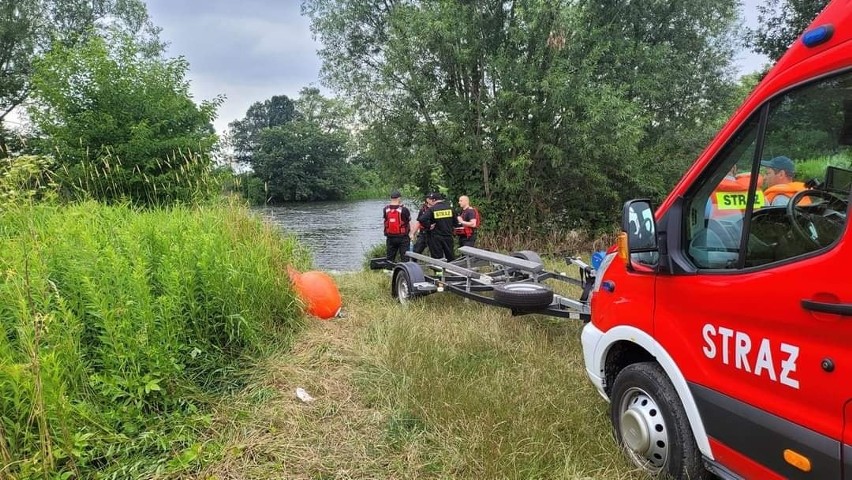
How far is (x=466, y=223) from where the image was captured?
9.56 metres

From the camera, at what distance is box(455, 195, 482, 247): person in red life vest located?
9688mm

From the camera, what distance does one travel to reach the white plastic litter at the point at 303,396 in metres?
3.75

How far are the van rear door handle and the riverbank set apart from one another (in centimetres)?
141

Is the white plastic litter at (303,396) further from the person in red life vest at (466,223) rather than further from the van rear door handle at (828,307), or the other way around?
the person in red life vest at (466,223)

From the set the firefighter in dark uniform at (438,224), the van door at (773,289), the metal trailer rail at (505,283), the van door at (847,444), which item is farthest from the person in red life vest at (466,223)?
the van door at (847,444)

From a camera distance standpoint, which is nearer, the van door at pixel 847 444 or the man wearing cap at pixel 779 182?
the van door at pixel 847 444

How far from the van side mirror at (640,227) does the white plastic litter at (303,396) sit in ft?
8.34

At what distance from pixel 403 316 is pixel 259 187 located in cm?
327

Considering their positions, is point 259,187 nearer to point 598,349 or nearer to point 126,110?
point 126,110

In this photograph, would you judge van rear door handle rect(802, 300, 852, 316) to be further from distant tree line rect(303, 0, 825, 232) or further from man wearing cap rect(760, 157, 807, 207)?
distant tree line rect(303, 0, 825, 232)

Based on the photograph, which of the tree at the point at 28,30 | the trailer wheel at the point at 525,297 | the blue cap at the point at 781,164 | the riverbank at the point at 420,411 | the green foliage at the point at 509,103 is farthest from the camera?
the tree at the point at 28,30

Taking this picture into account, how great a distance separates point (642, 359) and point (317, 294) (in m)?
3.83

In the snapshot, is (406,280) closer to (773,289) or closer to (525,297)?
(525,297)

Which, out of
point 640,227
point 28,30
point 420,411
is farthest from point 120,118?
point 28,30
